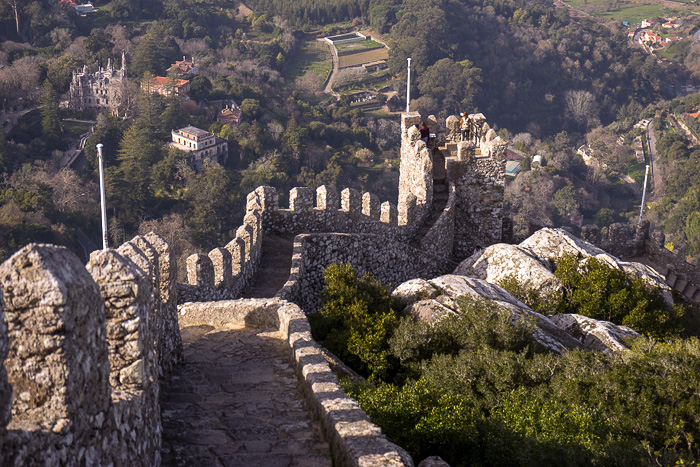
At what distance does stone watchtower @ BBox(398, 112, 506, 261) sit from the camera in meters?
14.8

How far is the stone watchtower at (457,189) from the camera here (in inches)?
583

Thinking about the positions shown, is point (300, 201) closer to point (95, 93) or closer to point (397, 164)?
point (397, 164)

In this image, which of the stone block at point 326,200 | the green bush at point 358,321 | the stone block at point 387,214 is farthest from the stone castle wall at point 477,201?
the green bush at point 358,321

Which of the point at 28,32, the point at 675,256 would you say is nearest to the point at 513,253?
the point at 675,256

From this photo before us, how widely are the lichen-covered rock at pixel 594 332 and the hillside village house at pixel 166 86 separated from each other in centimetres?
4446

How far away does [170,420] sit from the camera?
5887 millimetres

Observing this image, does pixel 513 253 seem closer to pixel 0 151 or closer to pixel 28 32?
pixel 0 151

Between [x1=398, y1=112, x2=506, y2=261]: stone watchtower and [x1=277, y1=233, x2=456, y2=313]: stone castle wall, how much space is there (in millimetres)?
744

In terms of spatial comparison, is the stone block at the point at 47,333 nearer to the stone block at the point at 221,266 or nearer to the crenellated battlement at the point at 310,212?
the stone block at the point at 221,266

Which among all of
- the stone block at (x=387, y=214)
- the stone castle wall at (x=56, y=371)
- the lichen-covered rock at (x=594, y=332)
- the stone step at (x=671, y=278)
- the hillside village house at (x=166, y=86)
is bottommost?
the stone step at (x=671, y=278)

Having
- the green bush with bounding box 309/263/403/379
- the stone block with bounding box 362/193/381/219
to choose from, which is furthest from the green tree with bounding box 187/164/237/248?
the green bush with bounding box 309/263/403/379

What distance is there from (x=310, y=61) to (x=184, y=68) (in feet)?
44.7

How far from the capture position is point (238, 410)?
6.22 meters

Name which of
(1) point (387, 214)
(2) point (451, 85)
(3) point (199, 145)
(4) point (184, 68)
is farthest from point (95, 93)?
(1) point (387, 214)
